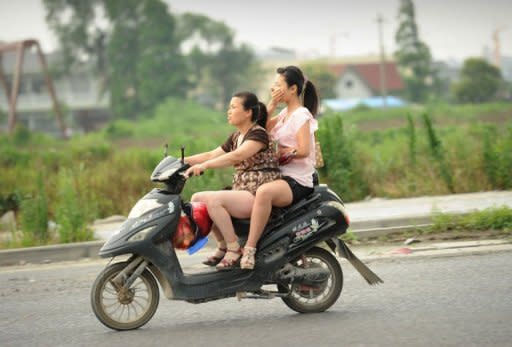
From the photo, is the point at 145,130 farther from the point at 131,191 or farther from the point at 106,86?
the point at 131,191

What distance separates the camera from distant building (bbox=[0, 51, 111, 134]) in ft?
266

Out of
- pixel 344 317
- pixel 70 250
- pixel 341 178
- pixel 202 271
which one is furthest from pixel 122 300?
pixel 341 178

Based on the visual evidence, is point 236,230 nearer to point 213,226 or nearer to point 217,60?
point 213,226

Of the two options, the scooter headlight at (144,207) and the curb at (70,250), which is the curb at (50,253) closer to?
the curb at (70,250)

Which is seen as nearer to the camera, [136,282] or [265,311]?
[136,282]

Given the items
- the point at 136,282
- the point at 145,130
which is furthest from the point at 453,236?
the point at 145,130

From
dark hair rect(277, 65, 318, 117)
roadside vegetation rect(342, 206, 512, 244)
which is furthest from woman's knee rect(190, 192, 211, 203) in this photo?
roadside vegetation rect(342, 206, 512, 244)

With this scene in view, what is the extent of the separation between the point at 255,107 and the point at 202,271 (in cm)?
127

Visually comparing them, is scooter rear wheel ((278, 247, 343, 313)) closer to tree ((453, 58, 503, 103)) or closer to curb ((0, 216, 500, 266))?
curb ((0, 216, 500, 266))

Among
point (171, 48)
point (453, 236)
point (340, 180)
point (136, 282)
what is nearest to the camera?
point (136, 282)

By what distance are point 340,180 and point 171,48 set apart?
2417 inches

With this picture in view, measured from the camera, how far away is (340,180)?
14.6 meters

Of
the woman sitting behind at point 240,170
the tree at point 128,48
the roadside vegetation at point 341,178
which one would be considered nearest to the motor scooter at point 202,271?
the woman sitting behind at point 240,170

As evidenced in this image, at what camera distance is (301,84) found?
696 centimetres
